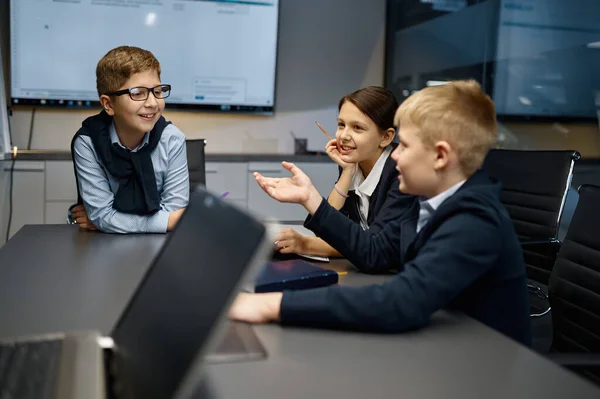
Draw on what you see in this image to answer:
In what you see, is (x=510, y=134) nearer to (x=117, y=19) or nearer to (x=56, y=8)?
(x=117, y=19)

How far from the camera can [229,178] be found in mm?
3869

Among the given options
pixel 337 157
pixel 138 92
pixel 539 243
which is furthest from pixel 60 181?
pixel 539 243

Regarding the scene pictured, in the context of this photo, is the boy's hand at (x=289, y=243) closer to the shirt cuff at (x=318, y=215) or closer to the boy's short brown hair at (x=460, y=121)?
the shirt cuff at (x=318, y=215)

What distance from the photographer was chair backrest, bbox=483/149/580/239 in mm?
2320

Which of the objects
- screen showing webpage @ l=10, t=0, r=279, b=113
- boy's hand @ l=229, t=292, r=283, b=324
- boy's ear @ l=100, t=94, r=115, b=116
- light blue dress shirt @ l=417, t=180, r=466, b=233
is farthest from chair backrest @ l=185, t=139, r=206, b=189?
boy's hand @ l=229, t=292, r=283, b=324

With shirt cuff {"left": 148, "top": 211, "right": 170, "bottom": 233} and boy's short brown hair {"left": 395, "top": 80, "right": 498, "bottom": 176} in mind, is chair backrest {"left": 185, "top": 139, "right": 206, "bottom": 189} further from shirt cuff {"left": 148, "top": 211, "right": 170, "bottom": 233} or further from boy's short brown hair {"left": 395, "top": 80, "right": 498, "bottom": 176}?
boy's short brown hair {"left": 395, "top": 80, "right": 498, "bottom": 176}

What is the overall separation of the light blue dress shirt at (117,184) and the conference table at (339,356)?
0.51 metres

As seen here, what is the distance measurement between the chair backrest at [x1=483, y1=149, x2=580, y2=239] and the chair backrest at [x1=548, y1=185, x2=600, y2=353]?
2.24 feet

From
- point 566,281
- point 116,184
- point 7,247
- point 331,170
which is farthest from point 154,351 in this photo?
point 331,170

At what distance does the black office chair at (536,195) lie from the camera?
2.29m

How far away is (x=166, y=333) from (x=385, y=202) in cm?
104

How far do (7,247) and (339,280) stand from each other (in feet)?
2.89

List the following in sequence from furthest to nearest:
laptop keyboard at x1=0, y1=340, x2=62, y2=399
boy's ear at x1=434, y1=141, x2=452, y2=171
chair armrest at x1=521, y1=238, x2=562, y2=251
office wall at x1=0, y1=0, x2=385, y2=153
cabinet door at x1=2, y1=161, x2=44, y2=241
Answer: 1. office wall at x1=0, y1=0, x2=385, y2=153
2. cabinet door at x1=2, y1=161, x2=44, y2=241
3. chair armrest at x1=521, y1=238, x2=562, y2=251
4. boy's ear at x1=434, y1=141, x2=452, y2=171
5. laptop keyboard at x1=0, y1=340, x2=62, y2=399

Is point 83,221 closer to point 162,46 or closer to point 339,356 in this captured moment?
point 339,356
